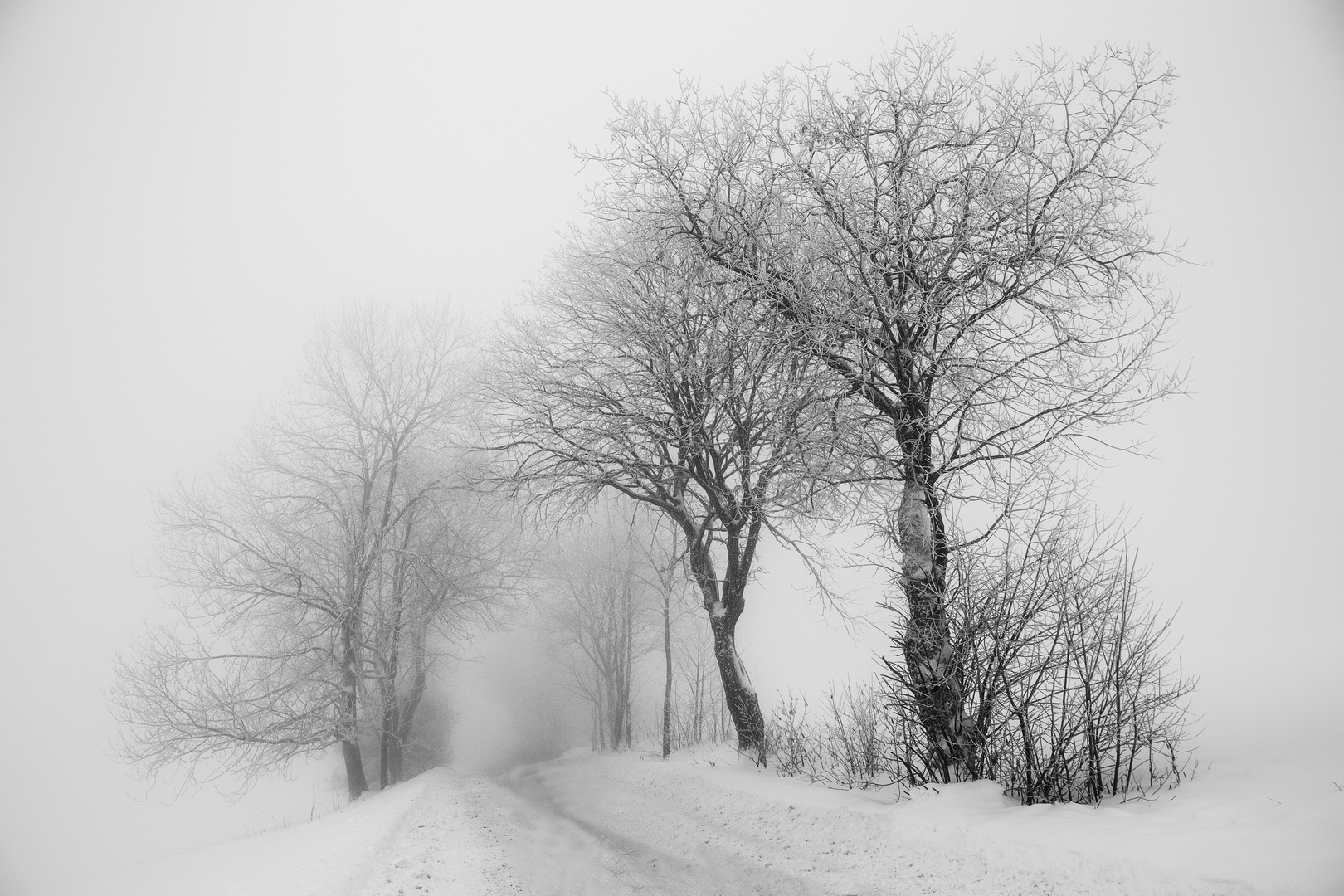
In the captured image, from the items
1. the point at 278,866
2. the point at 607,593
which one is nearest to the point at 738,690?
the point at 278,866

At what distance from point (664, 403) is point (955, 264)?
18.4ft

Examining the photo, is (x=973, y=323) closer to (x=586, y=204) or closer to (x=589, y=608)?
(x=586, y=204)

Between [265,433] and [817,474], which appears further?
[265,433]

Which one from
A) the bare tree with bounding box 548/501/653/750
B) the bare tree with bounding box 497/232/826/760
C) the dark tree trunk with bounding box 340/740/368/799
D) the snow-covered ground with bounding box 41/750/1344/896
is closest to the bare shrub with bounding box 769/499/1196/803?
the snow-covered ground with bounding box 41/750/1344/896

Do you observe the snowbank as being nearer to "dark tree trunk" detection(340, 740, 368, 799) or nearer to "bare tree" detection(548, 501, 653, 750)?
"dark tree trunk" detection(340, 740, 368, 799)

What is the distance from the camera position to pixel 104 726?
1946 inches

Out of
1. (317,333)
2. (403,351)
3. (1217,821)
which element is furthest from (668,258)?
(317,333)

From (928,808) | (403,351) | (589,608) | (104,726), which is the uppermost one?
(403,351)

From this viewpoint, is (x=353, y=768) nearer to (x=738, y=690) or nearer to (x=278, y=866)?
(x=278, y=866)

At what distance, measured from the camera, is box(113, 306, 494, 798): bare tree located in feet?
54.2

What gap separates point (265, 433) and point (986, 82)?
1990cm

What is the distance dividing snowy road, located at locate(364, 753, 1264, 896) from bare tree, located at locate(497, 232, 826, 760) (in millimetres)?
2568

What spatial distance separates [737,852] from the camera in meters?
7.95

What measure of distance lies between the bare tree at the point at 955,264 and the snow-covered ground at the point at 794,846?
153 centimetres
